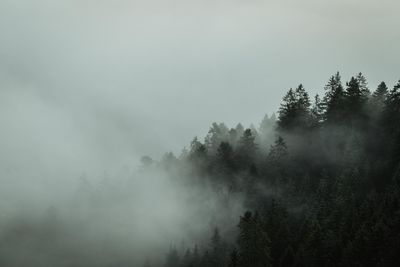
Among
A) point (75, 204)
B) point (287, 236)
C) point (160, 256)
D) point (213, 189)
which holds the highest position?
point (75, 204)

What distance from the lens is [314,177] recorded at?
104m

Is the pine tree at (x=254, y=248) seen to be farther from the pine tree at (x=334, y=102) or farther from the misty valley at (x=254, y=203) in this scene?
the pine tree at (x=334, y=102)

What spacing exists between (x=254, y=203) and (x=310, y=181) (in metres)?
13.4

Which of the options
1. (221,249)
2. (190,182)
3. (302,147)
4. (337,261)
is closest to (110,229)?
(190,182)

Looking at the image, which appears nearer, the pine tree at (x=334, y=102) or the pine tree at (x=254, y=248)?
the pine tree at (x=254, y=248)

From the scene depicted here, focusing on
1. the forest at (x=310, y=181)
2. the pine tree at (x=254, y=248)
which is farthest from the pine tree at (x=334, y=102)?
the pine tree at (x=254, y=248)

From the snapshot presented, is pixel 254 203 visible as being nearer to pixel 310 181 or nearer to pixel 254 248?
pixel 310 181

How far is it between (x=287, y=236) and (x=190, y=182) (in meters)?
47.2

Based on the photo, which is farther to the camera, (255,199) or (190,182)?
(190,182)

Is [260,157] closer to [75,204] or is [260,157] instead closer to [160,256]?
[160,256]

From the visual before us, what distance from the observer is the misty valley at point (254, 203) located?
255 feet

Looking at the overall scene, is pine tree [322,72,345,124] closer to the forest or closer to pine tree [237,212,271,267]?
the forest

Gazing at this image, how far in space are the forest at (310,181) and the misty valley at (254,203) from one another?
7.6 inches

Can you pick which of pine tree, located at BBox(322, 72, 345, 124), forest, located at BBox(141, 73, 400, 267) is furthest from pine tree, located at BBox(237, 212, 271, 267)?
pine tree, located at BBox(322, 72, 345, 124)
